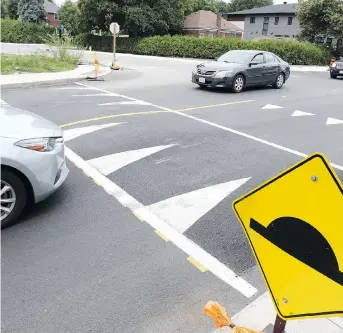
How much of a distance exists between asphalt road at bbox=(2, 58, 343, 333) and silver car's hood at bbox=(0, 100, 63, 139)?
0.87 meters

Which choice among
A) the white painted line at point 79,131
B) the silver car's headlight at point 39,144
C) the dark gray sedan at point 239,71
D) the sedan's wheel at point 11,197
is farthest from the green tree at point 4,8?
the sedan's wheel at point 11,197

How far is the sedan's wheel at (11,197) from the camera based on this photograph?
12.3 ft

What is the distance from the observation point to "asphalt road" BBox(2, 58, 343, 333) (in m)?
2.90

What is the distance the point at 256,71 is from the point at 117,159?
Result: 34.0 ft

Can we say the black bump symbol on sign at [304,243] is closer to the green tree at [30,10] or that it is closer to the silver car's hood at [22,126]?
the silver car's hood at [22,126]

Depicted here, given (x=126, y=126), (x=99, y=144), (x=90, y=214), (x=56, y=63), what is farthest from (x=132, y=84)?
(x=90, y=214)

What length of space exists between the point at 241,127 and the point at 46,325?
7.04m

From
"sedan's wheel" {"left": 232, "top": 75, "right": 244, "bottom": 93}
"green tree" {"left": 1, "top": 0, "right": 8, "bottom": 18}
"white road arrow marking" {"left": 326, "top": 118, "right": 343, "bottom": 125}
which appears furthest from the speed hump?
"green tree" {"left": 1, "top": 0, "right": 8, "bottom": 18}

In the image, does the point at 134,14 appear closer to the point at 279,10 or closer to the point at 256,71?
the point at 256,71

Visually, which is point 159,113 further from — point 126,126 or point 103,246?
point 103,246

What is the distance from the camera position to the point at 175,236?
3959 millimetres

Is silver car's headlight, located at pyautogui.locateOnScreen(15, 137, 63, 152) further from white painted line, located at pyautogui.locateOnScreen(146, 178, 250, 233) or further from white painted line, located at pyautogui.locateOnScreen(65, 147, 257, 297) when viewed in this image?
white painted line, located at pyautogui.locateOnScreen(146, 178, 250, 233)

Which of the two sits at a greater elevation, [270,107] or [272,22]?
[272,22]

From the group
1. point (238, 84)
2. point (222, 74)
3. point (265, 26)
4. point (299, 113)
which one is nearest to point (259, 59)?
point (238, 84)
